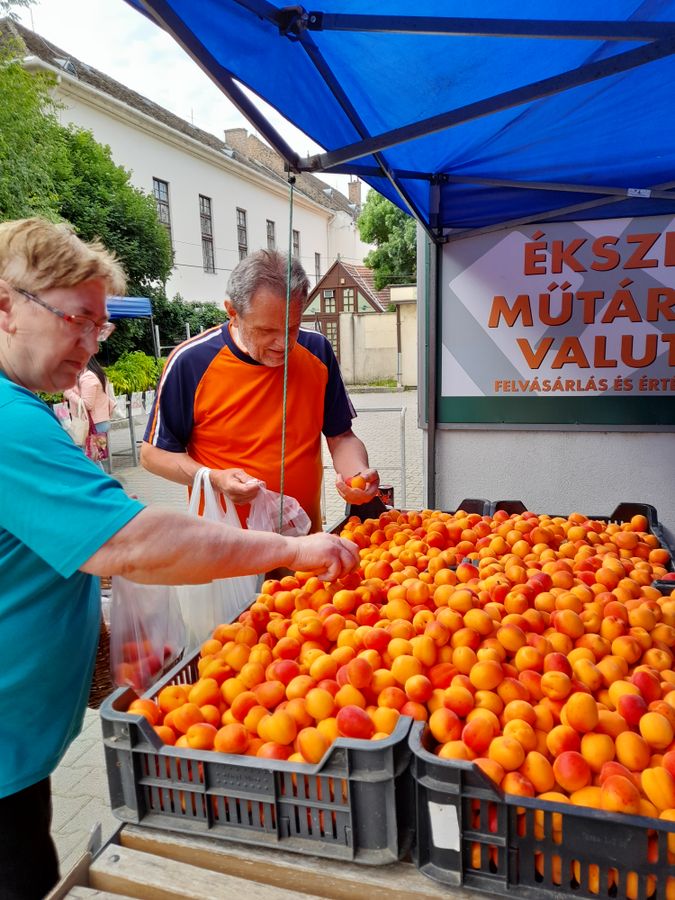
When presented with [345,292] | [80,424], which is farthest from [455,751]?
[345,292]

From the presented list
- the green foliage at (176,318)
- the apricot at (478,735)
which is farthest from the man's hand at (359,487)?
the green foliage at (176,318)

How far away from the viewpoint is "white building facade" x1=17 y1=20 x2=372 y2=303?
63.9 feet

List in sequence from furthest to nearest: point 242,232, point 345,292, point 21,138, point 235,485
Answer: point 345,292
point 242,232
point 21,138
point 235,485

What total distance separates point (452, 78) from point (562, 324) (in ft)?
8.80

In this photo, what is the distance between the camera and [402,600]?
6.06 feet

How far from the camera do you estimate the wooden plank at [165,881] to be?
Result: 3.68ft

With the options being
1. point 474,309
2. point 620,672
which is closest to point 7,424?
point 620,672

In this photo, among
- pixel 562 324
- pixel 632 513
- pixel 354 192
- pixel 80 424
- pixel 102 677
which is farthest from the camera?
pixel 354 192

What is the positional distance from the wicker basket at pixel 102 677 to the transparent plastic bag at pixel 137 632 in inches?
9.1

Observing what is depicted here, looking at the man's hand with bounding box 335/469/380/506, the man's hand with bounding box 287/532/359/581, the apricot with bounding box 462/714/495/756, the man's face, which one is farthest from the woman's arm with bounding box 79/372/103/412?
the apricot with bounding box 462/714/495/756

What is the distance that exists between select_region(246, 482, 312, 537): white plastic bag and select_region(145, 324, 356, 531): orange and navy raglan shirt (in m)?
0.15

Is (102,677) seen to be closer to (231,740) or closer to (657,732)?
(231,740)

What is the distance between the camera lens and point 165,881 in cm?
115

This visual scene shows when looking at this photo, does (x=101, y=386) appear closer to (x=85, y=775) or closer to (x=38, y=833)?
(x=85, y=775)
